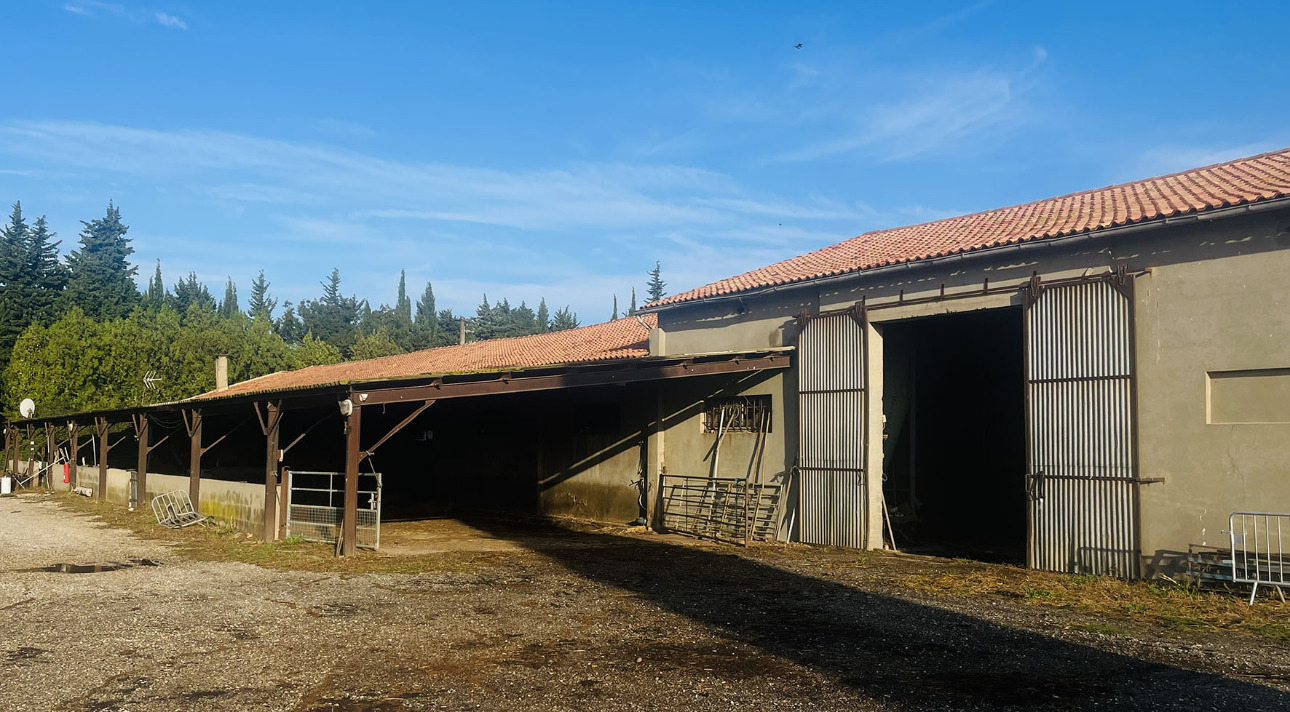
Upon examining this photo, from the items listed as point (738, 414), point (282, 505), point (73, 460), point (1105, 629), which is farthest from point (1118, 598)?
point (73, 460)

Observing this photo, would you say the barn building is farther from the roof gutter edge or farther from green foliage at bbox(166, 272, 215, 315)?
green foliage at bbox(166, 272, 215, 315)

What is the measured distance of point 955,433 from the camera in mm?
17469

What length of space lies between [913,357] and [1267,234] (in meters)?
6.80

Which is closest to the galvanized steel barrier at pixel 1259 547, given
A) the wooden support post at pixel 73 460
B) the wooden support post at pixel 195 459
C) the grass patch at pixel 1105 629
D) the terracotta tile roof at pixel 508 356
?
the grass patch at pixel 1105 629

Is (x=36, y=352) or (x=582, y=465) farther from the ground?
(x=36, y=352)

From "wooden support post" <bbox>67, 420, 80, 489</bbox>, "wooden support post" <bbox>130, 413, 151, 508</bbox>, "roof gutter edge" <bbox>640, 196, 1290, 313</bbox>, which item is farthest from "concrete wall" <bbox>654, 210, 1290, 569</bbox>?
"wooden support post" <bbox>67, 420, 80, 489</bbox>

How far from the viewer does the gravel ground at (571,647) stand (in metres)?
5.95

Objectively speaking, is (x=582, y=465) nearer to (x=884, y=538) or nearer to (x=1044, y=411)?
(x=884, y=538)

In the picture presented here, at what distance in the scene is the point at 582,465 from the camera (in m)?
19.5

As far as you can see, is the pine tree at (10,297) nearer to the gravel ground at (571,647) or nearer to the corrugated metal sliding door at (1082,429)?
the gravel ground at (571,647)

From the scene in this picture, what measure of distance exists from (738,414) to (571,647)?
30.3ft

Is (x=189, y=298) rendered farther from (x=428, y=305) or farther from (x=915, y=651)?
(x=915, y=651)

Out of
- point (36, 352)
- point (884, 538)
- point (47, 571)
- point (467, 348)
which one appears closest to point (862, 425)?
point (884, 538)

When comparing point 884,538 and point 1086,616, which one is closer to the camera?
point 1086,616
